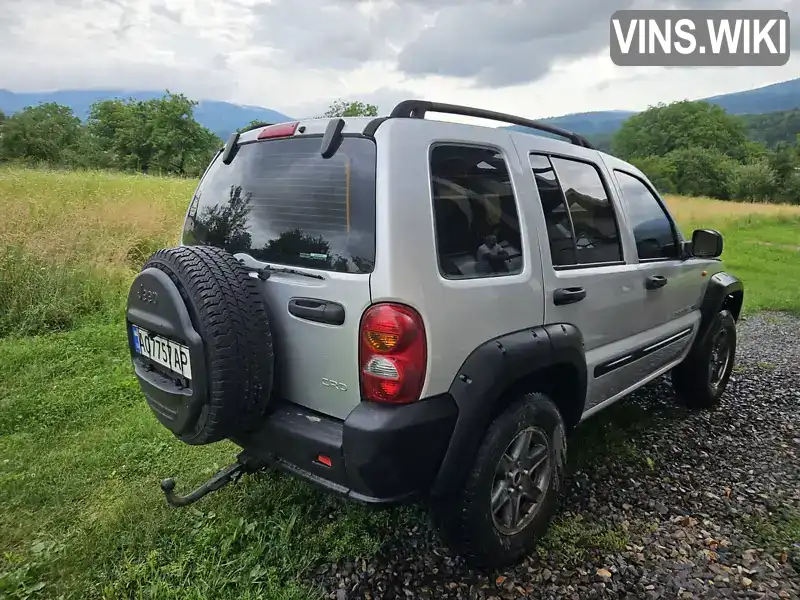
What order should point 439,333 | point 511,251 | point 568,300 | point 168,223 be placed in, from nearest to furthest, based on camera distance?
point 439,333, point 511,251, point 568,300, point 168,223

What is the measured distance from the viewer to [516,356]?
2.17 meters

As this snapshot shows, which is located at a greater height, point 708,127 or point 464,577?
point 708,127

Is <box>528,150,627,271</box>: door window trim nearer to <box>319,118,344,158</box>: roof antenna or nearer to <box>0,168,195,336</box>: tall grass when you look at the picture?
<box>319,118,344,158</box>: roof antenna

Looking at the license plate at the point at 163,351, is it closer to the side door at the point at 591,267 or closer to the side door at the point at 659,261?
the side door at the point at 591,267

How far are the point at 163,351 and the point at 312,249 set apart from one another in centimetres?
76

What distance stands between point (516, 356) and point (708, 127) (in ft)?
300

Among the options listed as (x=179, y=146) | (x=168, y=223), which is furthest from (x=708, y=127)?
(x=168, y=223)

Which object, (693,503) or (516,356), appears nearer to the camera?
(516,356)

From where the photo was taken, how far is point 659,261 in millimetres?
3406

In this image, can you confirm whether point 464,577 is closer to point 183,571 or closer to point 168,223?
point 183,571

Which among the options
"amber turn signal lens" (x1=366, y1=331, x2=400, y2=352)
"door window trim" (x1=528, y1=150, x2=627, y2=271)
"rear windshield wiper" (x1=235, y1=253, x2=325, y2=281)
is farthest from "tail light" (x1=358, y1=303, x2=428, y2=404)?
"door window trim" (x1=528, y1=150, x2=627, y2=271)

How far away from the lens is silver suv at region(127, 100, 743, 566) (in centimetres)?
191

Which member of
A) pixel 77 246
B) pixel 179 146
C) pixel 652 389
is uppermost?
pixel 179 146

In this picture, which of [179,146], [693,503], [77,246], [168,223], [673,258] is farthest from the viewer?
[179,146]
